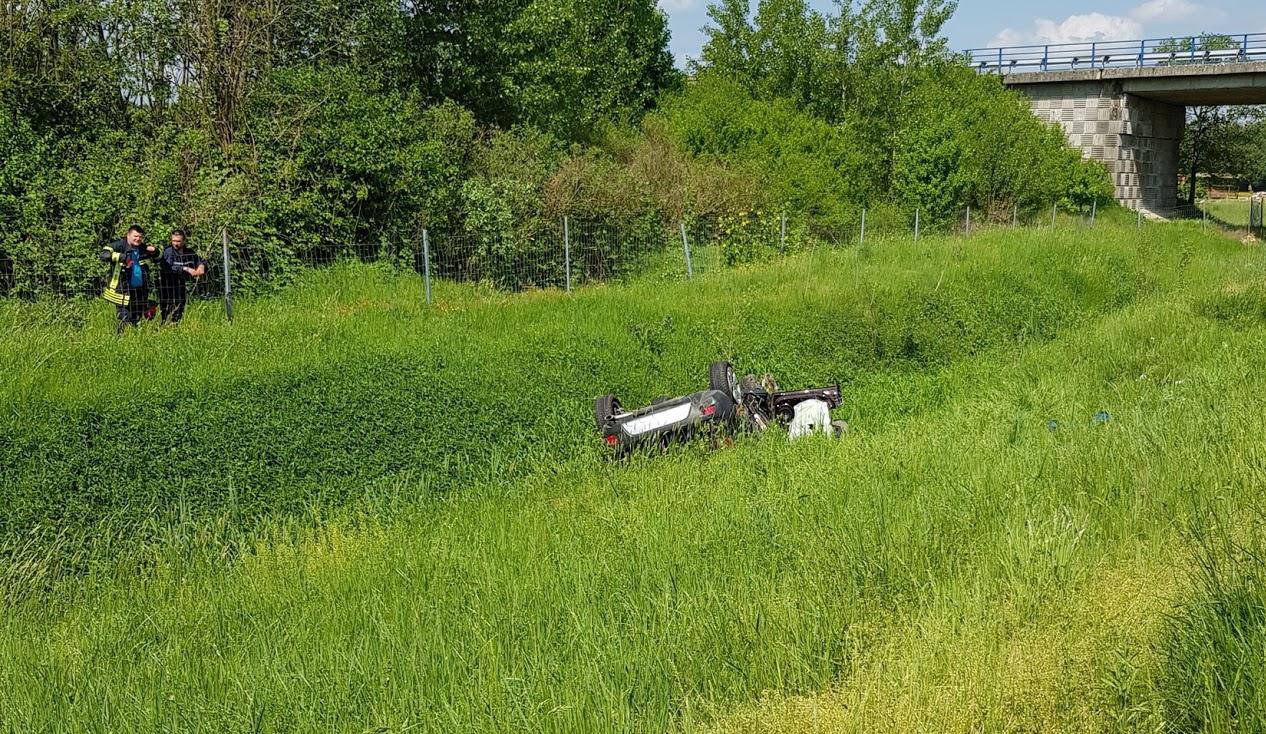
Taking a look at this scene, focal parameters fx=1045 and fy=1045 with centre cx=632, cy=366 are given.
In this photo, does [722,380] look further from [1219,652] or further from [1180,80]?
[1180,80]

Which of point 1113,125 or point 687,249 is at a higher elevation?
point 1113,125

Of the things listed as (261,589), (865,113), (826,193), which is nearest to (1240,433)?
(261,589)

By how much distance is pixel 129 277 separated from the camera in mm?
13086

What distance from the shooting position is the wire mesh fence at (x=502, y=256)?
47.8ft

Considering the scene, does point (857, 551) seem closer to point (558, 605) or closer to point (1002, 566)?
point (1002, 566)

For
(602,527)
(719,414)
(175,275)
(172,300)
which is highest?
(175,275)

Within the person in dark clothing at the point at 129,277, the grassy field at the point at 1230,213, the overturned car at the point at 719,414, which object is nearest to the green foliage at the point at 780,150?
the overturned car at the point at 719,414

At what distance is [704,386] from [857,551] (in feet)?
27.9

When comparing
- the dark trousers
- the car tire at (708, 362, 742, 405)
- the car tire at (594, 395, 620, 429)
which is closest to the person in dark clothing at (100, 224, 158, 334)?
the dark trousers

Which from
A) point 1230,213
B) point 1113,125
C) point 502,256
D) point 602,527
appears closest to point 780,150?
point 502,256

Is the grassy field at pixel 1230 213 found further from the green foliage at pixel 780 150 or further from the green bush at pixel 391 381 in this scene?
the green bush at pixel 391 381

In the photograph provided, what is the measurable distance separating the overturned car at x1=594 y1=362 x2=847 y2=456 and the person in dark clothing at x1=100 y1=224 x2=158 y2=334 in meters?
6.74

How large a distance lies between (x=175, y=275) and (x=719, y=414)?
8207mm

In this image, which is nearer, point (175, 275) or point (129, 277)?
point (129, 277)
